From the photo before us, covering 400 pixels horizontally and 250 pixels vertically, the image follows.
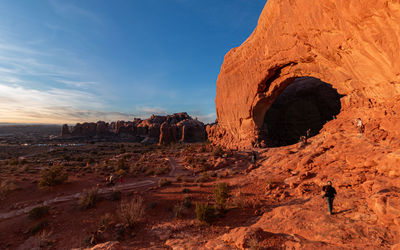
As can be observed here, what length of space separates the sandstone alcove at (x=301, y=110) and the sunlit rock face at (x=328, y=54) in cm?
702

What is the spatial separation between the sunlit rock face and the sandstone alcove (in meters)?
7.02

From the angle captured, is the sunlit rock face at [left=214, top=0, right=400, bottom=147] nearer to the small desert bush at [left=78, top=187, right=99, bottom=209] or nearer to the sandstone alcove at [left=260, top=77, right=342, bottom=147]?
the sandstone alcove at [left=260, top=77, right=342, bottom=147]

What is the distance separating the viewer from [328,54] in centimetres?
837

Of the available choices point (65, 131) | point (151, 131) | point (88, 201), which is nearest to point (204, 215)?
point (88, 201)

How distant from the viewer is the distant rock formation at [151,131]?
48219 millimetres

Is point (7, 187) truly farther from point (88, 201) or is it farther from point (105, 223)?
point (105, 223)

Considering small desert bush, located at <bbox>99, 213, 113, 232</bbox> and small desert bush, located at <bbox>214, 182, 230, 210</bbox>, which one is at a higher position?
small desert bush, located at <bbox>214, 182, 230, 210</bbox>

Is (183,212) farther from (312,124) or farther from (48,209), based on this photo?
(312,124)

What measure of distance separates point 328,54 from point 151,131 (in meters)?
58.6

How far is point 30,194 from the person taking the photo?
9961 mm

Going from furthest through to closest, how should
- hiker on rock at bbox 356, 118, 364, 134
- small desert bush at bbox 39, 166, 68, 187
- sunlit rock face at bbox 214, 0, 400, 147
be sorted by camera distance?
small desert bush at bbox 39, 166, 68, 187 < hiker on rock at bbox 356, 118, 364, 134 < sunlit rock face at bbox 214, 0, 400, 147

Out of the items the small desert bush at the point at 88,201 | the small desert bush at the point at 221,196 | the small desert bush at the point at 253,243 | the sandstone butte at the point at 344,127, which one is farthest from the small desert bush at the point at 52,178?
the small desert bush at the point at 253,243

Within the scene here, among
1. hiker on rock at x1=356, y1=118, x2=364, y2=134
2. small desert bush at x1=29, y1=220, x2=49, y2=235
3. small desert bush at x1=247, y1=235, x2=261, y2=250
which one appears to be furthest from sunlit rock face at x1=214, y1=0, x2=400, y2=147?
small desert bush at x1=29, y1=220, x2=49, y2=235

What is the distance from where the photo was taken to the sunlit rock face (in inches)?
224
